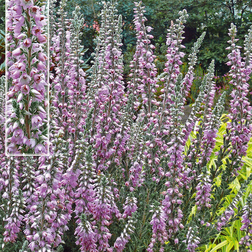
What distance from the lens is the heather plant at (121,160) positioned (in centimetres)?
228

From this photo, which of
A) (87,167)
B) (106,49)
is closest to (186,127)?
(106,49)

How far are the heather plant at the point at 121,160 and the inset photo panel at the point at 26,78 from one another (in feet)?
0.99

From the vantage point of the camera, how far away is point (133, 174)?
114 inches

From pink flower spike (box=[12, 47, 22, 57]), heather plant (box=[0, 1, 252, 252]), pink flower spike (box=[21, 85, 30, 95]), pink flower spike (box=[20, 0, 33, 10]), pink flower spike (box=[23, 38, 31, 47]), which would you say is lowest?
heather plant (box=[0, 1, 252, 252])

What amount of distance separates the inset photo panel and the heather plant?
0.30m

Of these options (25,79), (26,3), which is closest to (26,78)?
(25,79)

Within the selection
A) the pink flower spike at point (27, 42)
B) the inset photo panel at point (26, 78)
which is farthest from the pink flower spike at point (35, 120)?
the pink flower spike at point (27, 42)

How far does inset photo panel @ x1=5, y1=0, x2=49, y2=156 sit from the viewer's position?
5.20ft

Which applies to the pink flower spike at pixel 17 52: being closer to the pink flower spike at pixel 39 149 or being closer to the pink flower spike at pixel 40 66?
the pink flower spike at pixel 40 66

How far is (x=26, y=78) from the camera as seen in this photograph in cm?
160

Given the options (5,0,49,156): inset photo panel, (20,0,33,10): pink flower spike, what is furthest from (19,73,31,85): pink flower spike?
(20,0,33,10): pink flower spike

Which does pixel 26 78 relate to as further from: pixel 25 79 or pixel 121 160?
pixel 121 160

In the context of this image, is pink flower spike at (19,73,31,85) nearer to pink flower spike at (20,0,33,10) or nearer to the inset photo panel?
the inset photo panel

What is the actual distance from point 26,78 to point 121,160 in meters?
1.84
